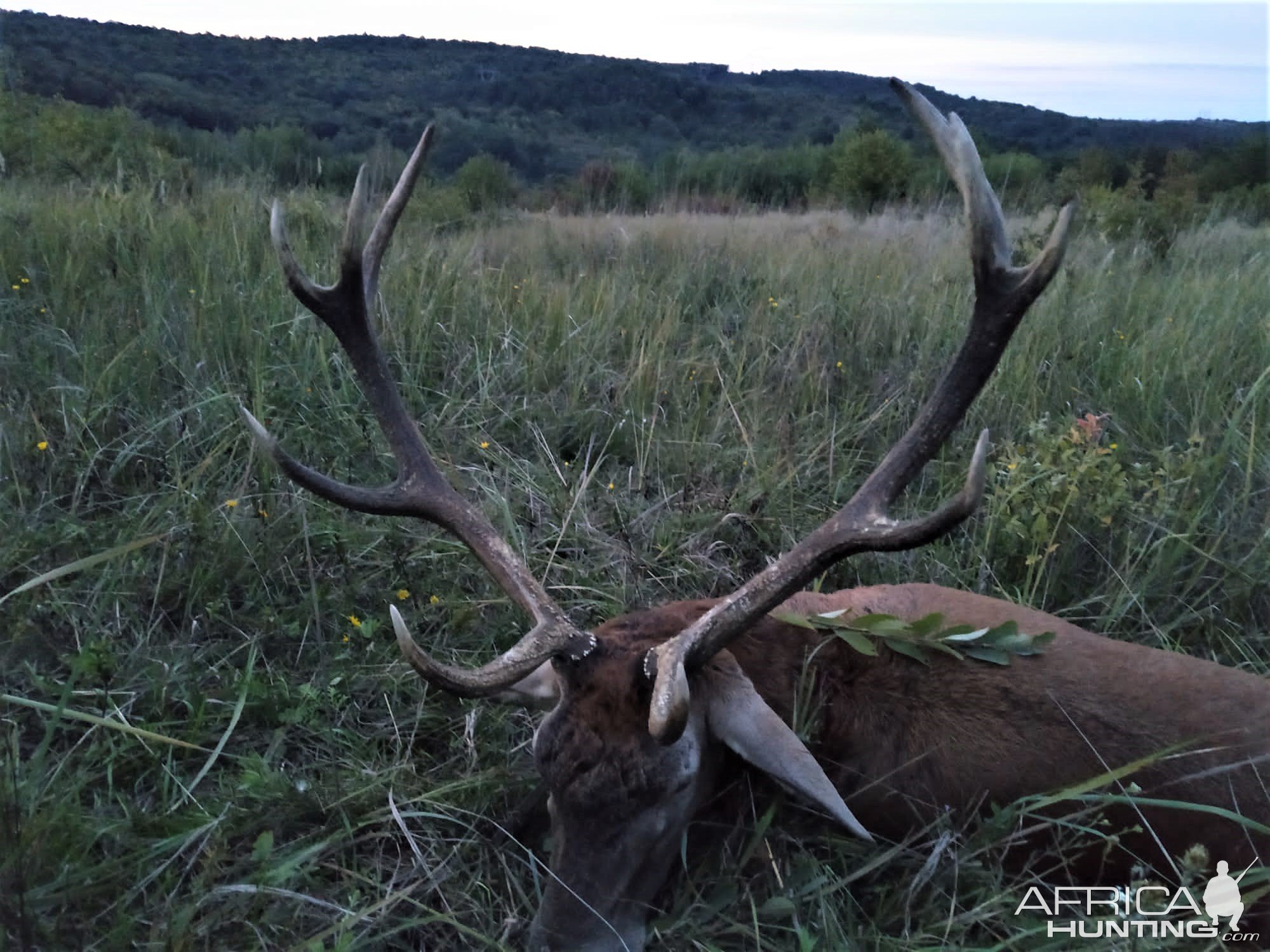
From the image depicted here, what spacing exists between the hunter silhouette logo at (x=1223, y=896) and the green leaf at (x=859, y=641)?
800mm

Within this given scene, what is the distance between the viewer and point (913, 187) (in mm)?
12320

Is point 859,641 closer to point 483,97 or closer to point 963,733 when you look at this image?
point 963,733

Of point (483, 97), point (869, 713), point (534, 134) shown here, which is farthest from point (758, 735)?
point (483, 97)

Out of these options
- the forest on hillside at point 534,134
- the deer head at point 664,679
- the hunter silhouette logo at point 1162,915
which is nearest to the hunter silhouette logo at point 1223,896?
the hunter silhouette logo at point 1162,915

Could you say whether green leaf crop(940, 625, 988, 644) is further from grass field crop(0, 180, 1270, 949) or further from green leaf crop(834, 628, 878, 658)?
grass field crop(0, 180, 1270, 949)

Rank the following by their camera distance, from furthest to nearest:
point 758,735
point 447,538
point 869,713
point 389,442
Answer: point 447,538 < point 389,442 < point 869,713 < point 758,735

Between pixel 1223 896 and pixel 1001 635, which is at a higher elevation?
pixel 1001 635

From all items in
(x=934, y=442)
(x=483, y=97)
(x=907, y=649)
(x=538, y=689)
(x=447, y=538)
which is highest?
(x=483, y=97)

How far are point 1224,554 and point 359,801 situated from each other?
2.97 m

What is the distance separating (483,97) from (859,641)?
47.9m

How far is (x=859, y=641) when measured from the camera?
2416mm

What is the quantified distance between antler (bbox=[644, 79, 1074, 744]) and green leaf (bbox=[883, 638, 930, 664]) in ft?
0.79

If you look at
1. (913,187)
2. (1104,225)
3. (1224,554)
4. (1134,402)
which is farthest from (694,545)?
(913,187)

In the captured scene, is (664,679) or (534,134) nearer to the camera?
(664,679)
